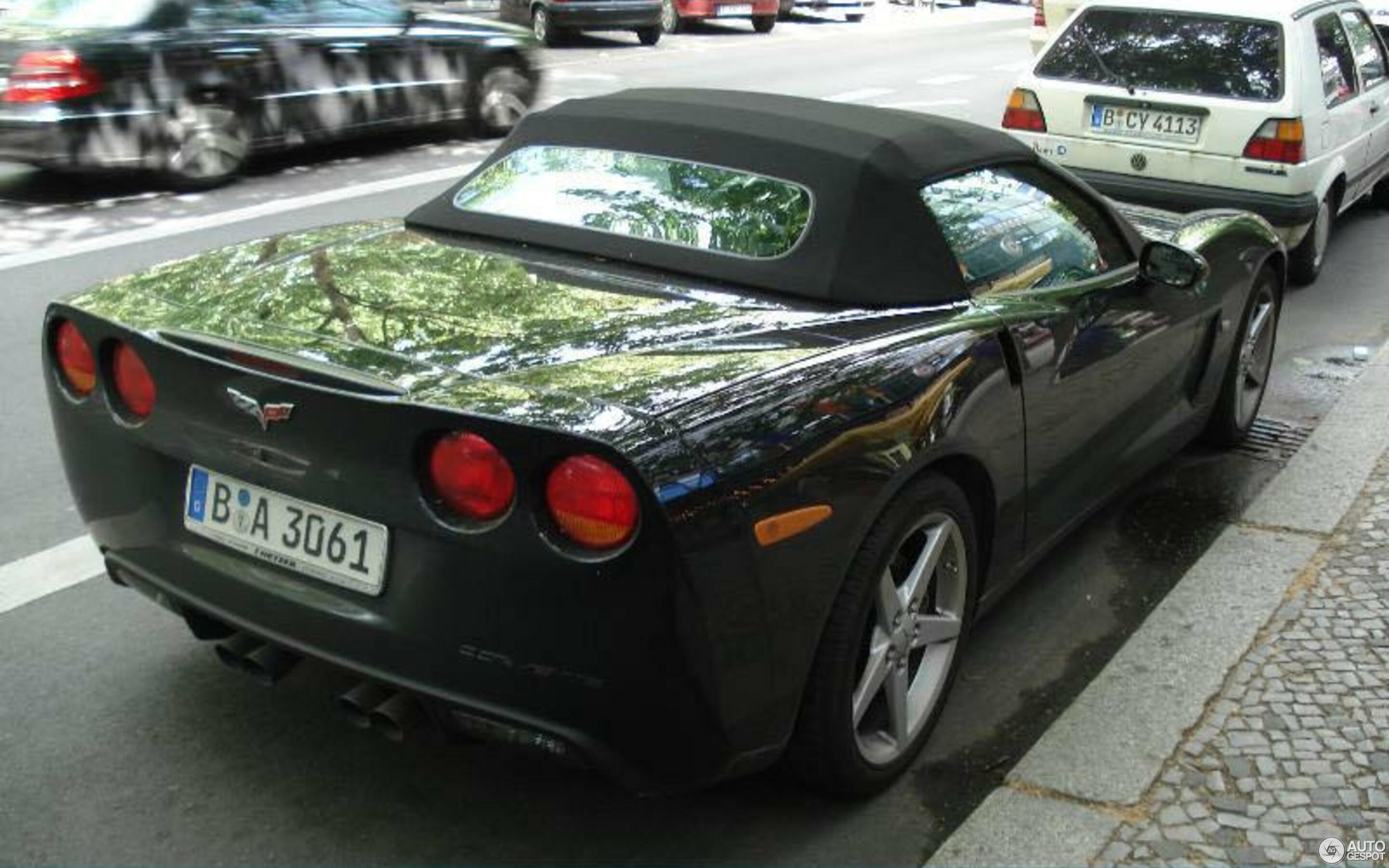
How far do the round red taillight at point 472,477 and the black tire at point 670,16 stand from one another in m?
21.2

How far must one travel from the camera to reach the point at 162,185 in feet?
34.8

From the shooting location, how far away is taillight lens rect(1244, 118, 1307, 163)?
8.38m

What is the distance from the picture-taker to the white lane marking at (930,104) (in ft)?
53.3

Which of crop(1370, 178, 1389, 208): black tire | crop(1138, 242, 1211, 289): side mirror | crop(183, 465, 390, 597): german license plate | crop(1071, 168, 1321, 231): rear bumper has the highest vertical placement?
crop(1138, 242, 1211, 289): side mirror

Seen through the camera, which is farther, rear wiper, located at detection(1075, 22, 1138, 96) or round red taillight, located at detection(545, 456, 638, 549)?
rear wiper, located at detection(1075, 22, 1138, 96)

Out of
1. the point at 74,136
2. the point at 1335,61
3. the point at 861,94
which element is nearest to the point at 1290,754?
the point at 1335,61

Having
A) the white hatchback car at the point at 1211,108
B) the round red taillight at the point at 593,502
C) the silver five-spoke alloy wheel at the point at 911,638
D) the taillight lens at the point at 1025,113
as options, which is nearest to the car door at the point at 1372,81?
the white hatchback car at the point at 1211,108

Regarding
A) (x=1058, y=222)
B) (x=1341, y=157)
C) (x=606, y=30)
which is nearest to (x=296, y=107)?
(x=1341, y=157)

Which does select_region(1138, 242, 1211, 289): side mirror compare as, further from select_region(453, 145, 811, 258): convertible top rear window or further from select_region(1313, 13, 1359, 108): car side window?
select_region(1313, 13, 1359, 108): car side window

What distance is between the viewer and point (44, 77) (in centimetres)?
948

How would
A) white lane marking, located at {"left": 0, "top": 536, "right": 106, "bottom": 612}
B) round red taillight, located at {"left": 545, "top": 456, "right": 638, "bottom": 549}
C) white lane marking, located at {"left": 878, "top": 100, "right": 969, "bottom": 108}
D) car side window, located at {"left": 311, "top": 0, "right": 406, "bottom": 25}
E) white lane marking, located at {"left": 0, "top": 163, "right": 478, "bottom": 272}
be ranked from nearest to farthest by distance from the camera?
round red taillight, located at {"left": 545, "top": 456, "right": 638, "bottom": 549}
white lane marking, located at {"left": 0, "top": 536, "right": 106, "bottom": 612}
white lane marking, located at {"left": 0, "top": 163, "right": 478, "bottom": 272}
car side window, located at {"left": 311, "top": 0, "right": 406, "bottom": 25}
white lane marking, located at {"left": 878, "top": 100, "right": 969, "bottom": 108}

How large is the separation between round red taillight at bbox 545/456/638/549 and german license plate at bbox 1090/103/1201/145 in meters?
6.69

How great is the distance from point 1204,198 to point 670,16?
53.4 ft

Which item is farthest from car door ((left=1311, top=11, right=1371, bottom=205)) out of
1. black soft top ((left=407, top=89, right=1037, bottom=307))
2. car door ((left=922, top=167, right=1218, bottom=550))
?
black soft top ((left=407, top=89, right=1037, bottom=307))
